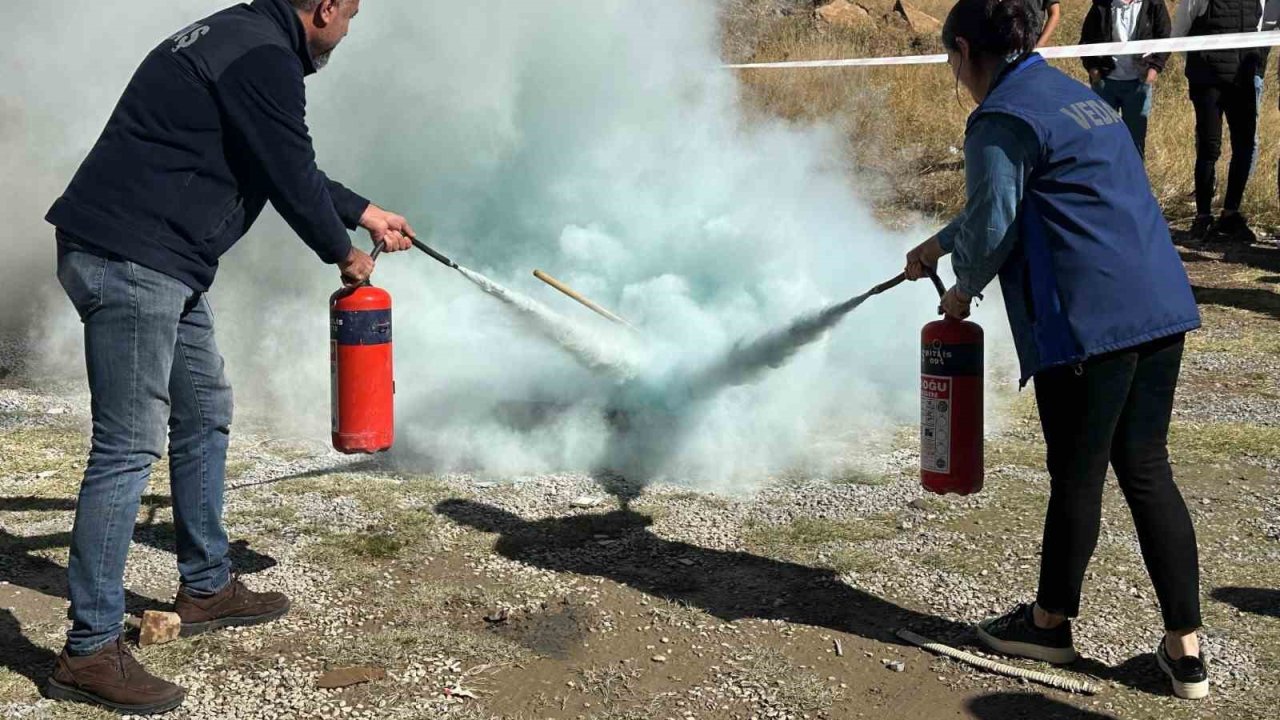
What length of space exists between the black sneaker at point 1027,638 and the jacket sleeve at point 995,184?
109cm

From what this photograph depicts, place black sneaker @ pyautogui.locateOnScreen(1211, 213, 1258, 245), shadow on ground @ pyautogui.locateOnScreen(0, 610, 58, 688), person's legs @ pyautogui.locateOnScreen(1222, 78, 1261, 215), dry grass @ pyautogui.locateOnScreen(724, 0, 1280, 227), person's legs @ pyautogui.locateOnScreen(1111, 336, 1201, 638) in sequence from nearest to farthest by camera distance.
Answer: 1. person's legs @ pyautogui.locateOnScreen(1111, 336, 1201, 638)
2. shadow on ground @ pyautogui.locateOnScreen(0, 610, 58, 688)
3. person's legs @ pyautogui.locateOnScreen(1222, 78, 1261, 215)
4. black sneaker @ pyautogui.locateOnScreen(1211, 213, 1258, 245)
5. dry grass @ pyautogui.locateOnScreen(724, 0, 1280, 227)

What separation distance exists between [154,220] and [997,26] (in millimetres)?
2276

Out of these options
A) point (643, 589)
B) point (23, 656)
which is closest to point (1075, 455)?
point (643, 589)

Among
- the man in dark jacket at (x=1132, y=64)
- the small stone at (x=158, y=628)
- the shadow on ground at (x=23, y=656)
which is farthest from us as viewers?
the man in dark jacket at (x=1132, y=64)

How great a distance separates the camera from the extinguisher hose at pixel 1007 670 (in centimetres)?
329

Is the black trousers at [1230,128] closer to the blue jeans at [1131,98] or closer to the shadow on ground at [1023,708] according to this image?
the blue jeans at [1131,98]

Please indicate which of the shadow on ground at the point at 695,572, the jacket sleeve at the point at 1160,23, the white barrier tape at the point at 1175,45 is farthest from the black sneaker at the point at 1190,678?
the jacket sleeve at the point at 1160,23

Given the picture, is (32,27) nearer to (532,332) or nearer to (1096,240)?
(532,332)

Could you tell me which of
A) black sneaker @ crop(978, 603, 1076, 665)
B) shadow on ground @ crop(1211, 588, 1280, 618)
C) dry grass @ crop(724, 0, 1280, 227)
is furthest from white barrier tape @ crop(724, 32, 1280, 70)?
black sneaker @ crop(978, 603, 1076, 665)

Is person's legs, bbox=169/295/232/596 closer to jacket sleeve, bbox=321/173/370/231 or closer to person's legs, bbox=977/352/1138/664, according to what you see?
jacket sleeve, bbox=321/173/370/231

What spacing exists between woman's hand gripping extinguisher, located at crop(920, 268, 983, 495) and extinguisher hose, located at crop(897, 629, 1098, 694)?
0.49 m

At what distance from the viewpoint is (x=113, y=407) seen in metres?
3.12

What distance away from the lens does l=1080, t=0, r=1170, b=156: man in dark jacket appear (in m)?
8.79

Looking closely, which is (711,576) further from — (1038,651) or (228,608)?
(228,608)
